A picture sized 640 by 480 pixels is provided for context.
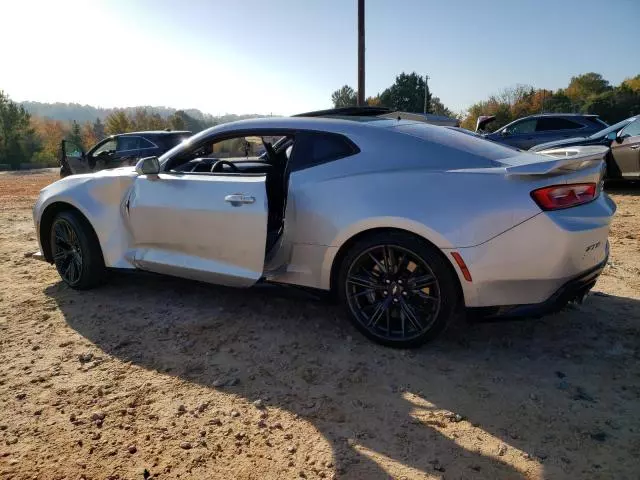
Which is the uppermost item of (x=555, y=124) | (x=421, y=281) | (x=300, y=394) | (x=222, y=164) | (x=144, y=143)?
(x=555, y=124)

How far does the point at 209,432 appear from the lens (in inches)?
93.0

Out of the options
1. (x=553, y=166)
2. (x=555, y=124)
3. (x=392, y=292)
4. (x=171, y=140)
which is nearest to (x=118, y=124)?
(x=171, y=140)

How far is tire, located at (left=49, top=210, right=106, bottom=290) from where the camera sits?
165 inches

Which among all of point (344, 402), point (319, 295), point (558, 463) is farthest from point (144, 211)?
point (558, 463)

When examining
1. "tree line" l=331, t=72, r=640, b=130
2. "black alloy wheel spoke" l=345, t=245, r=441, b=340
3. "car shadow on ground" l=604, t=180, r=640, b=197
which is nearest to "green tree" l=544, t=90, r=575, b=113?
"tree line" l=331, t=72, r=640, b=130

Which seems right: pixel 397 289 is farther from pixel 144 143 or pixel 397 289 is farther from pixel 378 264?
pixel 144 143

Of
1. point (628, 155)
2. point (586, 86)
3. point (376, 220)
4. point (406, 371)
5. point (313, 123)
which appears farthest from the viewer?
point (586, 86)

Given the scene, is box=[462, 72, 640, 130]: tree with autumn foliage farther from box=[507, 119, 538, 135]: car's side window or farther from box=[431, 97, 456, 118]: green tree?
box=[507, 119, 538, 135]: car's side window

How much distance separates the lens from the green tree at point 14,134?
171ft

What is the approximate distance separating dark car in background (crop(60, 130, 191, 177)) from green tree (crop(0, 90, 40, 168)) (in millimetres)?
48030

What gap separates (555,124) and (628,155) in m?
3.37

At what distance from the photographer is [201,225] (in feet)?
11.7

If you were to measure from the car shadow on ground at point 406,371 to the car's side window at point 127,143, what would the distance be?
763 centimetres

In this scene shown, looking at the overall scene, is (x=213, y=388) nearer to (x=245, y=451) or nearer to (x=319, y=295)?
(x=245, y=451)
